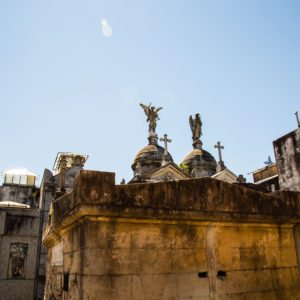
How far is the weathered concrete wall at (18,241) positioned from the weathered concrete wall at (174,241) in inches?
562

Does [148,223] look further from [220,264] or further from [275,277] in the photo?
[275,277]

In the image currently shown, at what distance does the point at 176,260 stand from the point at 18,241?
16215mm

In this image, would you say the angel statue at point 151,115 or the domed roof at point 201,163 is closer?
the domed roof at point 201,163

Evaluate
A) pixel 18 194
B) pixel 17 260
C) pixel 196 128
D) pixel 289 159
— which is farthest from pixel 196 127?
pixel 289 159

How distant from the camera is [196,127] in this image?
37656 mm

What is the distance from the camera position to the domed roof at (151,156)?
31250mm

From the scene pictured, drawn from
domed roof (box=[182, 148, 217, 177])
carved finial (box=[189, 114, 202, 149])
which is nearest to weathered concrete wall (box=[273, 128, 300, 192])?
domed roof (box=[182, 148, 217, 177])

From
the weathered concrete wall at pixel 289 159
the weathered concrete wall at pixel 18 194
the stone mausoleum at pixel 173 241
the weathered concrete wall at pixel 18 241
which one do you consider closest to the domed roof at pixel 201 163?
the weathered concrete wall at pixel 18 194

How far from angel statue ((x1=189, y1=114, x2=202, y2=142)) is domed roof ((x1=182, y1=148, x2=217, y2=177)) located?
9.76 feet

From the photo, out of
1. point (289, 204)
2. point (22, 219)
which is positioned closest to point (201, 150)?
point (22, 219)

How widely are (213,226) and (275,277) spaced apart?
126 cm

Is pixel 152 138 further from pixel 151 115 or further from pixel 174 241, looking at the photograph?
pixel 174 241

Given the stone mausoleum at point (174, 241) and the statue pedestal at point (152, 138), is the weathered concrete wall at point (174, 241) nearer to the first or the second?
the stone mausoleum at point (174, 241)

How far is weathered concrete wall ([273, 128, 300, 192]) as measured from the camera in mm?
6703
